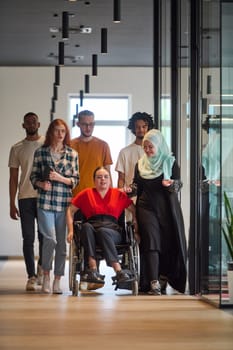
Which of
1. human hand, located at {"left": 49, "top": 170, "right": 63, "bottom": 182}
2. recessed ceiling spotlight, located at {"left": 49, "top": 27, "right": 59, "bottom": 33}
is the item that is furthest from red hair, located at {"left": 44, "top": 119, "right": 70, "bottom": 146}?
recessed ceiling spotlight, located at {"left": 49, "top": 27, "right": 59, "bottom": 33}

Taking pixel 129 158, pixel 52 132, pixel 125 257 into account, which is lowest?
pixel 125 257

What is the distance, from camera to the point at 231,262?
518 cm

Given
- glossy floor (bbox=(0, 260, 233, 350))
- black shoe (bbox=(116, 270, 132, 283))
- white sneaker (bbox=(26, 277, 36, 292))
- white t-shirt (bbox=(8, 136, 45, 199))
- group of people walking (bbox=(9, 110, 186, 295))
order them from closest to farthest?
glossy floor (bbox=(0, 260, 233, 350)), black shoe (bbox=(116, 270, 132, 283)), group of people walking (bbox=(9, 110, 186, 295)), white sneaker (bbox=(26, 277, 36, 292)), white t-shirt (bbox=(8, 136, 45, 199))

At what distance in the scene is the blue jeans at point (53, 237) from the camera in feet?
20.0

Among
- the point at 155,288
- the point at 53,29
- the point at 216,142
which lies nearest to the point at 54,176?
the point at 155,288

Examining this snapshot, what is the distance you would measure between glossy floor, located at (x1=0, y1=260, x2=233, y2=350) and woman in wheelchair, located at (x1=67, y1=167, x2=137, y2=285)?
0.62 feet

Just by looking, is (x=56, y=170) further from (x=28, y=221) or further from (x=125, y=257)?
(x=125, y=257)

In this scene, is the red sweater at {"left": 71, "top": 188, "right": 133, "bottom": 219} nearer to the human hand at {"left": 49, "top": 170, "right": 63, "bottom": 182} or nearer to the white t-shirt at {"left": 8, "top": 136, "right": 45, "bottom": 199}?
the human hand at {"left": 49, "top": 170, "right": 63, "bottom": 182}

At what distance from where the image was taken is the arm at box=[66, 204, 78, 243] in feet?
19.3

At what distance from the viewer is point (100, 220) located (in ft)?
20.0

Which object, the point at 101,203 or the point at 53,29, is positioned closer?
the point at 101,203

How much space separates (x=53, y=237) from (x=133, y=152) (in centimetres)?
107

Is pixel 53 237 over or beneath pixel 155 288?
over

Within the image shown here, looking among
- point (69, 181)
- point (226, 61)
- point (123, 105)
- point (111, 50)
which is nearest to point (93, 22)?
point (111, 50)
